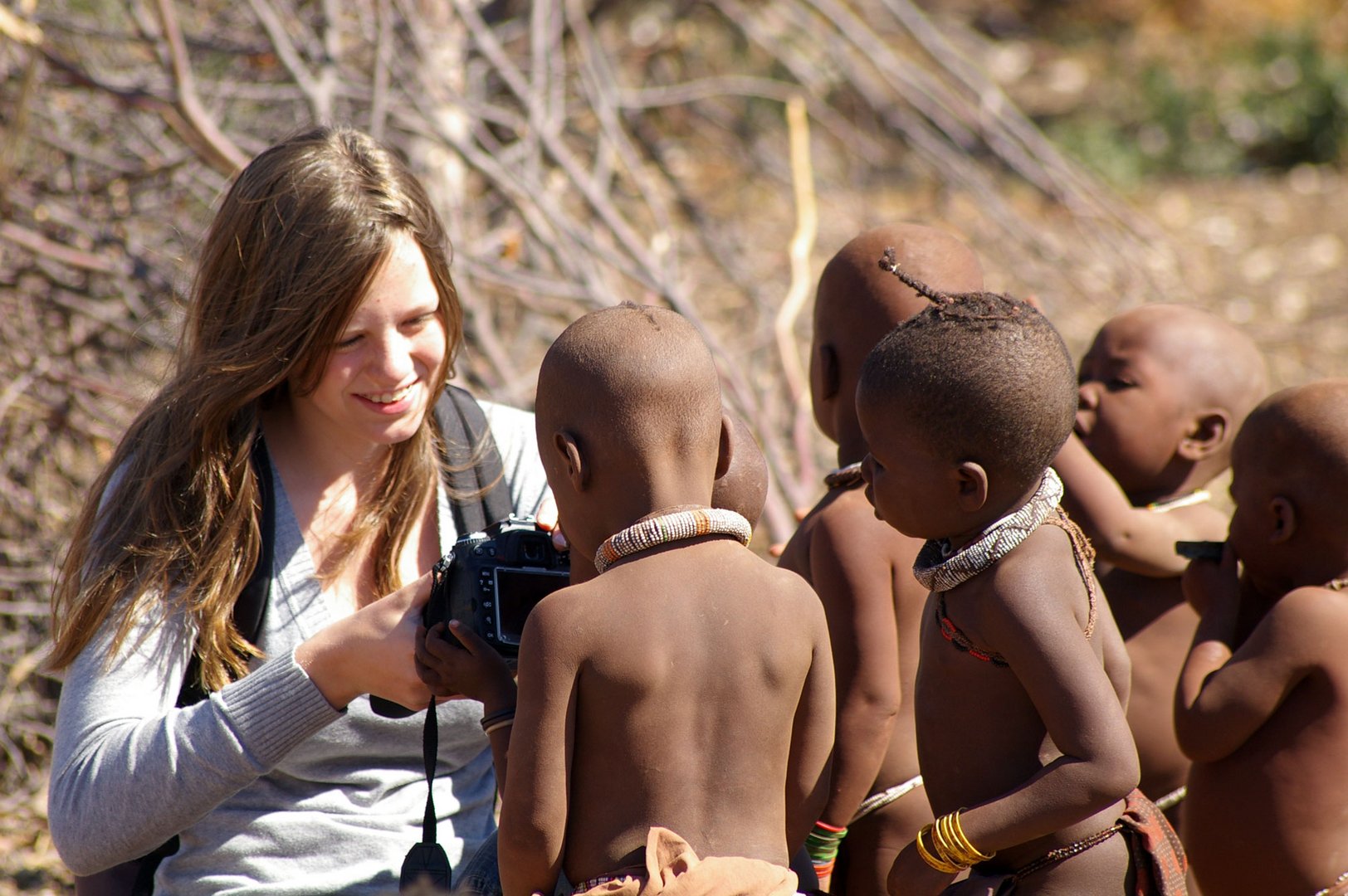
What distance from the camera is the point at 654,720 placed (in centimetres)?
158

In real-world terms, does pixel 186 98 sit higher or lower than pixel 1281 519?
higher

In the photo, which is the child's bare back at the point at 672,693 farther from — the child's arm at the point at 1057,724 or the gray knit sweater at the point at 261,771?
the gray knit sweater at the point at 261,771

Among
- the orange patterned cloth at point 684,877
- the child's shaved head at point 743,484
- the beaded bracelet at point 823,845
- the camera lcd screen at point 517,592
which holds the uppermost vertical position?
the child's shaved head at point 743,484

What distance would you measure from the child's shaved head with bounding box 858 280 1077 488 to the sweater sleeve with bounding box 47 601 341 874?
1010mm

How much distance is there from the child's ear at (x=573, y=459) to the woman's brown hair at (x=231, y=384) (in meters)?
0.68

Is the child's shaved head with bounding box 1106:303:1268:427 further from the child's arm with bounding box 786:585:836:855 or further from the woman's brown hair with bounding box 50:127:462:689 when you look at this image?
the woman's brown hair with bounding box 50:127:462:689

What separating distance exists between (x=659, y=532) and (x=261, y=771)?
2.74ft

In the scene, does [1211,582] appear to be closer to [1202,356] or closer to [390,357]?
[1202,356]

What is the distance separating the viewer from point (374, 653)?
1937mm

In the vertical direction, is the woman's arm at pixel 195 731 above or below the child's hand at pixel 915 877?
above

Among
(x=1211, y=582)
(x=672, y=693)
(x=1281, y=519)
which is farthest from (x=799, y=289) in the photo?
(x=672, y=693)

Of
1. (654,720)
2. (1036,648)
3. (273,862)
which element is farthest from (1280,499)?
(273,862)

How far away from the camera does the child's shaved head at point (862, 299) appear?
7.12 ft

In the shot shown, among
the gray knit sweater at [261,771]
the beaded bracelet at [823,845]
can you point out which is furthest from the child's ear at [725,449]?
the gray knit sweater at [261,771]
